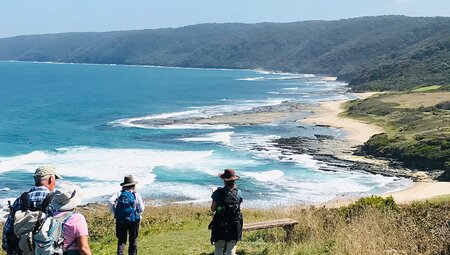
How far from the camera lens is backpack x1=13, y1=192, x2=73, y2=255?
4.74m

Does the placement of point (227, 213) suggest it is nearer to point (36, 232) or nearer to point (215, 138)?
point (36, 232)

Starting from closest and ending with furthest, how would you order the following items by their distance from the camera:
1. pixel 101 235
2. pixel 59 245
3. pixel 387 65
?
1. pixel 59 245
2. pixel 101 235
3. pixel 387 65

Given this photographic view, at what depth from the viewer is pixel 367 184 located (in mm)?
32625

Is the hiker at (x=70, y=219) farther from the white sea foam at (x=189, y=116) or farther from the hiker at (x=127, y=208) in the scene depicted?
the white sea foam at (x=189, y=116)

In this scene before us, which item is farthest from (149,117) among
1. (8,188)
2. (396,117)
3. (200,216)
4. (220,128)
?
(200,216)

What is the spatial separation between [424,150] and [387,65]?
10334cm

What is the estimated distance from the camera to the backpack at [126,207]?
8.13m

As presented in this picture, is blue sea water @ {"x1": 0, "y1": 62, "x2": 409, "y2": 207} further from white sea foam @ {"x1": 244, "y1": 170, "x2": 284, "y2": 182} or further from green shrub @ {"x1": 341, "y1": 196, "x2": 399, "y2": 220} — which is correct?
green shrub @ {"x1": 341, "y1": 196, "x2": 399, "y2": 220}

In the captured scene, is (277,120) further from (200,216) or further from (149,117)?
(200,216)

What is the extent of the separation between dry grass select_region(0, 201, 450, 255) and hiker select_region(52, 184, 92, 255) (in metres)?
3.47

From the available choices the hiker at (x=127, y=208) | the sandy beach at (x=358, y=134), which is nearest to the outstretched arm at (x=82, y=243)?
the hiker at (x=127, y=208)

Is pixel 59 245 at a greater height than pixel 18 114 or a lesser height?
greater

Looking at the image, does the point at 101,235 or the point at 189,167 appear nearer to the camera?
the point at 101,235

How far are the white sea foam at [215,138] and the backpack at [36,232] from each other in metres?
43.0
